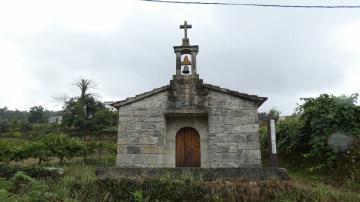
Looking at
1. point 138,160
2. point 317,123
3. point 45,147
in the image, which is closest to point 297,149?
point 317,123

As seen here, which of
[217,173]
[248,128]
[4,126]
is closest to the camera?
[217,173]

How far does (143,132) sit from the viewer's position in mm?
10047

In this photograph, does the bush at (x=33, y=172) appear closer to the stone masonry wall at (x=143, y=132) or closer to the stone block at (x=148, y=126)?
the stone masonry wall at (x=143, y=132)

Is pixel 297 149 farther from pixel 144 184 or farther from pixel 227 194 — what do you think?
pixel 144 184

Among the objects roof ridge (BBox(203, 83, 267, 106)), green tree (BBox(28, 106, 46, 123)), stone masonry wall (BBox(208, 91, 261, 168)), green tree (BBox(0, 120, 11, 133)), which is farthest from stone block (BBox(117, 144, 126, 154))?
green tree (BBox(28, 106, 46, 123))

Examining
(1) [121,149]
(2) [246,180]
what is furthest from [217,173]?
(1) [121,149]

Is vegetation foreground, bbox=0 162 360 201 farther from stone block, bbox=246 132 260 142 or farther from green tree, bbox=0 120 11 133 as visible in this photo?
green tree, bbox=0 120 11 133

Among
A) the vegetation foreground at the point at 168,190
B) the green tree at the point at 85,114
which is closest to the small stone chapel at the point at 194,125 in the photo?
the vegetation foreground at the point at 168,190

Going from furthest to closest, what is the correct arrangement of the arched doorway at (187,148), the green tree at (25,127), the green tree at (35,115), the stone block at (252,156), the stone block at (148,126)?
the green tree at (35,115) → the green tree at (25,127) → the arched doorway at (187,148) → the stone block at (148,126) → the stone block at (252,156)

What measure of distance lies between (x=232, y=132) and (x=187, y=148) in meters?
1.63

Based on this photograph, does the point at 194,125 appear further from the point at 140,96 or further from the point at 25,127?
the point at 25,127

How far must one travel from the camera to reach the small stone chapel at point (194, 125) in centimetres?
974

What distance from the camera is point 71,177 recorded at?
25.3 ft

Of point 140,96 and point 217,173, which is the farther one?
point 140,96
